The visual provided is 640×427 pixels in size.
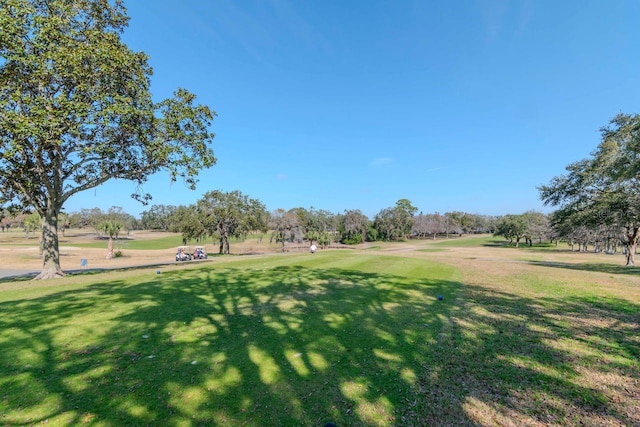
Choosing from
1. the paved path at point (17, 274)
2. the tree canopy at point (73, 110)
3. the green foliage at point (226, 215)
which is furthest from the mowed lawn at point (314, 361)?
the green foliage at point (226, 215)

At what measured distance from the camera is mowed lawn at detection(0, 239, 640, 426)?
362 cm

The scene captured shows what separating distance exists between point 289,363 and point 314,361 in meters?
0.43

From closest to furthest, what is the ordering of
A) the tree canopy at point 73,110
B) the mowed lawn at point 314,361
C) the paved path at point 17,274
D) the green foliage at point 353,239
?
the mowed lawn at point 314,361
the tree canopy at point 73,110
the paved path at point 17,274
the green foliage at point 353,239

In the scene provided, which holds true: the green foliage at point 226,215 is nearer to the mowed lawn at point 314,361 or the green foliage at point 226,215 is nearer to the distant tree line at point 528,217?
the distant tree line at point 528,217

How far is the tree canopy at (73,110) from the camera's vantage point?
41.8 ft

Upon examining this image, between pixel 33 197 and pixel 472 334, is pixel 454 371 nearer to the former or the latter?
pixel 472 334

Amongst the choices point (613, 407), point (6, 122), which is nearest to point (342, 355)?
point (613, 407)

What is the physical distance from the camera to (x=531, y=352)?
557cm

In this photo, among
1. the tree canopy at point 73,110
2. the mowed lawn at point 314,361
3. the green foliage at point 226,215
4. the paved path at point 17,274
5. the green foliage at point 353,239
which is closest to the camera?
the mowed lawn at point 314,361

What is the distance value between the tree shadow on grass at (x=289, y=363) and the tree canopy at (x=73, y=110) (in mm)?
8663

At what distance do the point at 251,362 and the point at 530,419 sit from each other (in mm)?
3921

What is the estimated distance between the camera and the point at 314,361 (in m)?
4.96

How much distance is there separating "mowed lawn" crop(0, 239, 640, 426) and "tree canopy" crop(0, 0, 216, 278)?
8.39m

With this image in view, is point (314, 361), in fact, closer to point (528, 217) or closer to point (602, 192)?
point (602, 192)
